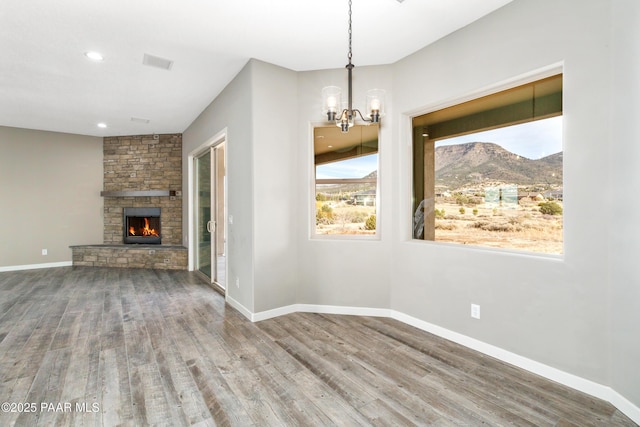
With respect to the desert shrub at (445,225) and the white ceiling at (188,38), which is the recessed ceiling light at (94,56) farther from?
the desert shrub at (445,225)

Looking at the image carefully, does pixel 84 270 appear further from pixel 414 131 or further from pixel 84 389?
pixel 414 131

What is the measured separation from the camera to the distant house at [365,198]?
3697mm

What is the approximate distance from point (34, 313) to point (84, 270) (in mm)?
2864

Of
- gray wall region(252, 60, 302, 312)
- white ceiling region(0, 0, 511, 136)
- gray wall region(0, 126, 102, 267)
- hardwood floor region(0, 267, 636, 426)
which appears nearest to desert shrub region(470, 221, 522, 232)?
hardwood floor region(0, 267, 636, 426)

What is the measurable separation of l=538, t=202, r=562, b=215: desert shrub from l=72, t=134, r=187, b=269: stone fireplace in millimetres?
6367

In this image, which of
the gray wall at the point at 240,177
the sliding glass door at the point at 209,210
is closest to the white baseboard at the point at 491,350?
the gray wall at the point at 240,177

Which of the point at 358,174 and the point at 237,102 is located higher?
the point at 237,102

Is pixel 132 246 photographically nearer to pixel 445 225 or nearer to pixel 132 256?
pixel 132 256

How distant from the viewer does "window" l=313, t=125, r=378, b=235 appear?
12.2 feet

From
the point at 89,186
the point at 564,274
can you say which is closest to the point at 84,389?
the point at 564,274

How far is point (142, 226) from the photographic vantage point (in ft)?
23.1

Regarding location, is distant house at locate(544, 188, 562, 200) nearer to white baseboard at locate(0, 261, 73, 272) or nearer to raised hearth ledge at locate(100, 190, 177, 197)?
raised hearth ledge at locate(100, 190, 177, 197)

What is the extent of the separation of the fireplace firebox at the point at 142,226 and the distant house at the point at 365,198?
5.04m

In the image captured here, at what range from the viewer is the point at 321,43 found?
10.2 feet
